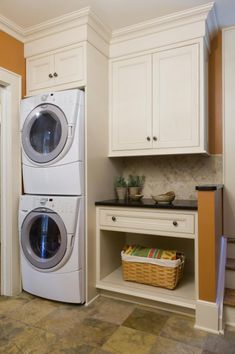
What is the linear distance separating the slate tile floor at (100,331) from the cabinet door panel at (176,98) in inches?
55.3

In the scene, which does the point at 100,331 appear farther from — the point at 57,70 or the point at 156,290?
the point at 57,70

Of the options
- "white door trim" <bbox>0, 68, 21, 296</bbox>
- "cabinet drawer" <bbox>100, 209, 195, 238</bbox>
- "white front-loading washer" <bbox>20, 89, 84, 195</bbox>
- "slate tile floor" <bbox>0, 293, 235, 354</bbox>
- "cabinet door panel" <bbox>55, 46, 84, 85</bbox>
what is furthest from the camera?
"white door trim" <bbox>0, 68, 21, 296</bbox>

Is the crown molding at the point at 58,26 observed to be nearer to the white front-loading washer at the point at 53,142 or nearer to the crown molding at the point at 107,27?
the crown molding at the point at 107,27

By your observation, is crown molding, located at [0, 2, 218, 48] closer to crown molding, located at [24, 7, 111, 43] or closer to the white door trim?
crown molding, located at [24, 7, 111, 43]

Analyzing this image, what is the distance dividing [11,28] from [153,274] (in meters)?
2.49

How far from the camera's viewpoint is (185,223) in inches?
76.6

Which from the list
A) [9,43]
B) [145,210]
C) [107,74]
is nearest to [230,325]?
[145,210]

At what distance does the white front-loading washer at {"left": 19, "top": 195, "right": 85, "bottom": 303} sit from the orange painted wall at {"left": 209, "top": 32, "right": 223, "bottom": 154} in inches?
54.5

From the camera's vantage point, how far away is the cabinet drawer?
6.39ft

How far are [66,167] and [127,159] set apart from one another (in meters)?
0.92

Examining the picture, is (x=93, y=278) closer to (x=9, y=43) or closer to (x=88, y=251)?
(x=88, y=251)

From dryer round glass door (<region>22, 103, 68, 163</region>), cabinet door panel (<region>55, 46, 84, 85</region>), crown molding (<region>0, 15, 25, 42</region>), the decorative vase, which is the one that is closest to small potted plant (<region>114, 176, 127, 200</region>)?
the decorative vase

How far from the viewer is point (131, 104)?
95.9 inches

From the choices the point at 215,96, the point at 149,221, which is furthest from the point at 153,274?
the point at 215,96
